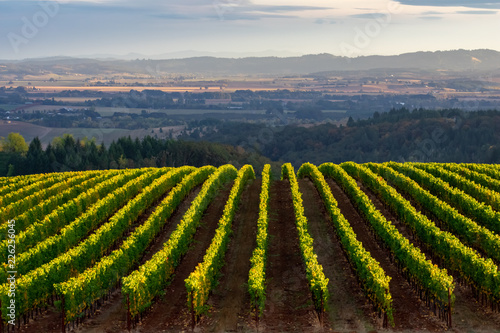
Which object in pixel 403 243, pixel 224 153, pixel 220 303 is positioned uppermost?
pixel 403 243

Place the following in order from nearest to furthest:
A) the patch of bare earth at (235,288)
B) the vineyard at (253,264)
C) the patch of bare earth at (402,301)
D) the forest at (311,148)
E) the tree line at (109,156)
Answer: the patch of bare earth at (402,301) < the vineyard at (253,264) < the patch of bare earth at (235,288) < the tree line at (109,156) < the forest at (311,148)

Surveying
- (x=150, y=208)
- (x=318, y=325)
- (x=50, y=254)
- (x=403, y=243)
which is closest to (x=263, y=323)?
(x=318, y=325)

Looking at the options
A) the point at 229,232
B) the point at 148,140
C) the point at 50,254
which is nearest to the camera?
the point at 50,254

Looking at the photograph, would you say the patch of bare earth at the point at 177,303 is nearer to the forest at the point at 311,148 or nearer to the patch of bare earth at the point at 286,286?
the patch of bare earth at the point at 286,286

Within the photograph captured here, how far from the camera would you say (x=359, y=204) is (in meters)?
37.8

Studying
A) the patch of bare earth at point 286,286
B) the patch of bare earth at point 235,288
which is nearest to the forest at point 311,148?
the patch of bare earth at point 235,288

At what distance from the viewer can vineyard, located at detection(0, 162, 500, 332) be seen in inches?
909

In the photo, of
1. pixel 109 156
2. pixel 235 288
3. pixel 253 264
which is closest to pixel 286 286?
pixel 253 264

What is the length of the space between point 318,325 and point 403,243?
291 inches

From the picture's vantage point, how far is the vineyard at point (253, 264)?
23.1 meters

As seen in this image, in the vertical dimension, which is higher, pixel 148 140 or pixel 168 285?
pixel 168 285

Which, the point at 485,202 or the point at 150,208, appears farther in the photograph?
the point at 150,208

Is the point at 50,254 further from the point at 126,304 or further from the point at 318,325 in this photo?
the point at 318,325

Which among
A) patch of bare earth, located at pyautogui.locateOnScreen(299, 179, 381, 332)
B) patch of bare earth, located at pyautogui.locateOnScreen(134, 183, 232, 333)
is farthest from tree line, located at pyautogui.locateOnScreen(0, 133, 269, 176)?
patch of bare earth, located at pyautogui.locateOnScreen(134, 183, 232, 333)
